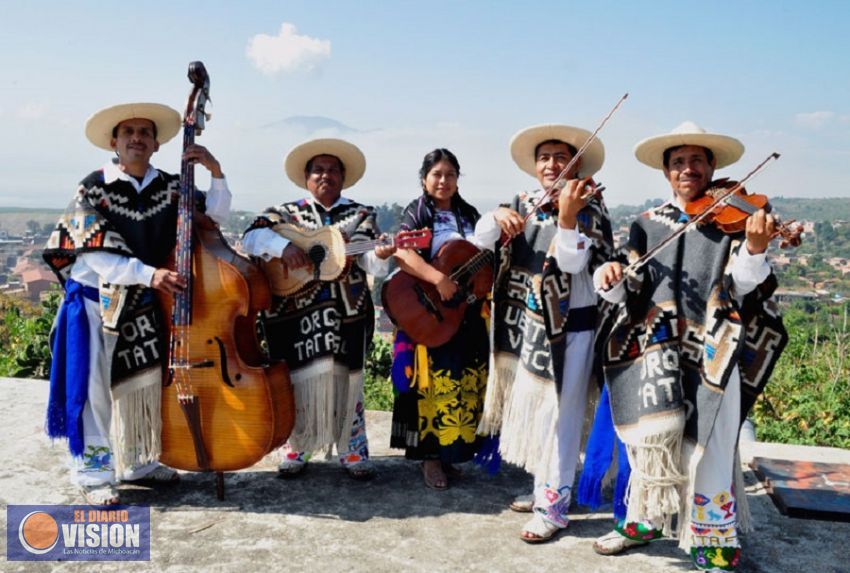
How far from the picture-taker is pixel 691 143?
302 cm

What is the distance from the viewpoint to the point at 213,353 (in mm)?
3482

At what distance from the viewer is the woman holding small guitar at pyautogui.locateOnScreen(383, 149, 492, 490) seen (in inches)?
150

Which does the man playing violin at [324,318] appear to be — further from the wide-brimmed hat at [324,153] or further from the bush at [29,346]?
the bush at [29,346]

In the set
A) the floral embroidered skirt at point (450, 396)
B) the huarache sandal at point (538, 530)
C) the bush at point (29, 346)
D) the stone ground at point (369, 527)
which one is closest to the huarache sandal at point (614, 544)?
the stone ground at point (369, 527)

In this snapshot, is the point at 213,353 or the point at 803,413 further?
the point at 803,413

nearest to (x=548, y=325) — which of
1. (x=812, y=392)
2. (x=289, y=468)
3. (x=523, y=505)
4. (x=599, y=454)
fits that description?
(x=599, y=454)

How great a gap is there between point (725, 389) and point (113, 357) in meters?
2.92

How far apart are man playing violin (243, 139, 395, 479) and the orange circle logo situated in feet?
4.01

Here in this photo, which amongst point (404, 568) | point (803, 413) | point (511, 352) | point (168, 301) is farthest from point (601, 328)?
point (803, 413)

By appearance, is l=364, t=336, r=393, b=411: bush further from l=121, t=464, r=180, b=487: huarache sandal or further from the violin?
the violin

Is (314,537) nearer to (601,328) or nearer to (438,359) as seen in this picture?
(438,359)

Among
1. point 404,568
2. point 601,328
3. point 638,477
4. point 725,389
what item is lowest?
point 404,568

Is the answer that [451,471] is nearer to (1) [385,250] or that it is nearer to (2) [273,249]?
(1) [385,250]

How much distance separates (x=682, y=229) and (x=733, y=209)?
0.23 m
